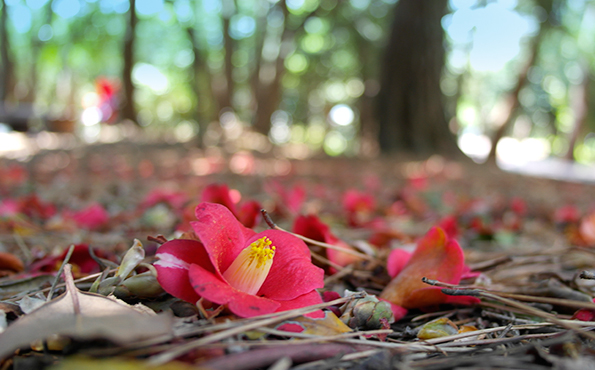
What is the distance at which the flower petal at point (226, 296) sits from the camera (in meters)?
0.57

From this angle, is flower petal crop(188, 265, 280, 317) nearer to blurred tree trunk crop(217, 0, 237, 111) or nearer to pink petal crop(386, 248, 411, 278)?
pink petal crop(386, 248, 411, 278)

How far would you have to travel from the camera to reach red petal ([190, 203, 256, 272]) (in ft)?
2.05

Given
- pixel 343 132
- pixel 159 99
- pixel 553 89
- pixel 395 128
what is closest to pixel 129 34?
pixel 395 128

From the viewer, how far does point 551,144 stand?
103 feet

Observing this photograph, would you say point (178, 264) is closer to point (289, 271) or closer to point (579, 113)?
point (289, 271)

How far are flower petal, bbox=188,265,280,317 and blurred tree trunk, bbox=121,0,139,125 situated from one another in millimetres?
7411

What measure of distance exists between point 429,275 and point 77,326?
1.96 feet

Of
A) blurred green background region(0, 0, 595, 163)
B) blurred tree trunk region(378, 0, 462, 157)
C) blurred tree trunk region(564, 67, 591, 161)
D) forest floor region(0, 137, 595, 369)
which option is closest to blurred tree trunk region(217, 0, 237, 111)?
blurred green background region(0, 0, 595, 163)

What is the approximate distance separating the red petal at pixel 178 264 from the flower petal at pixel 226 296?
1.6 inches

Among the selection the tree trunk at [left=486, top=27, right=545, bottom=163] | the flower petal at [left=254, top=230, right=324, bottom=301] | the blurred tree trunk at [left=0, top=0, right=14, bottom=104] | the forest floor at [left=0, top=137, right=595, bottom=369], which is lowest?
the forest floor at [left=0, top=137, right=595, bottom=369]

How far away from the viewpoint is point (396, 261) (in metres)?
0.92

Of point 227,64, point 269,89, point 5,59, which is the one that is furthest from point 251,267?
point 5,59

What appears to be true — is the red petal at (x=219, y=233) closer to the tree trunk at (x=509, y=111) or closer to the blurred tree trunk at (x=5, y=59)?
the tree trunk at (x=509, y=111)

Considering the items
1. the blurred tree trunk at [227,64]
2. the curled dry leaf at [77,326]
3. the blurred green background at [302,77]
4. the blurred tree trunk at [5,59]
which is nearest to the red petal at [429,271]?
the curled dry leaf at [77,326]
